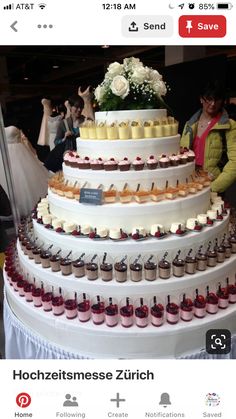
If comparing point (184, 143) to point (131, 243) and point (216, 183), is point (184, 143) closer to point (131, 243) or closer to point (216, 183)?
point (216, 183)

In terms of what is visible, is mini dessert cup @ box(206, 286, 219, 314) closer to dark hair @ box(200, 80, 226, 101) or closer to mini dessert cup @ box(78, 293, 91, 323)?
mini dessert cup @ box(78, 293, 91, 323)

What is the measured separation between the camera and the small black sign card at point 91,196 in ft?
3.49

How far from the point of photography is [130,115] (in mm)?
1213

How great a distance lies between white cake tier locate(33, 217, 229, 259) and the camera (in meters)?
1.01

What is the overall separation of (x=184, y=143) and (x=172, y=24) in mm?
915

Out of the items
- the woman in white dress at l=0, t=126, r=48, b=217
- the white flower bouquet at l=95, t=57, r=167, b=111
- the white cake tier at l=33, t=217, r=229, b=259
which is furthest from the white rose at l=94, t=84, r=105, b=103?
the woman in white dress at l=0, t=126, r=48, b=217

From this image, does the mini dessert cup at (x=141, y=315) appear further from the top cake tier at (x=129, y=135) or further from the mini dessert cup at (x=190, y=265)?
the top cake tier at (x=129, y=135)

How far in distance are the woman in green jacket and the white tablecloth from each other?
80cm

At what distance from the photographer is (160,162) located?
1.16 metres

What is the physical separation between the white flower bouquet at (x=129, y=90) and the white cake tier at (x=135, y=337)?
0.75m

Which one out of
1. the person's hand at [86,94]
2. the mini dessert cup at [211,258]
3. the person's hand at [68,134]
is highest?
the person's hand at [86,94]
